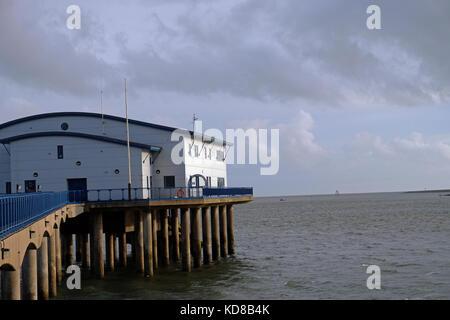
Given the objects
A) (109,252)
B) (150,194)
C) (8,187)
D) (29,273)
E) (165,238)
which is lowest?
(109,252)

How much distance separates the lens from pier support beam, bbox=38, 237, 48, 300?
22.3 meters

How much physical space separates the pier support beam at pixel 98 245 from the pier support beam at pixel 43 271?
5934 mm

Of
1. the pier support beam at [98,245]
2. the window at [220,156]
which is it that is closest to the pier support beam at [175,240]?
the pier support beam at [98,245]

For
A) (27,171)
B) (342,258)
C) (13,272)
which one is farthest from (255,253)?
(13,272)

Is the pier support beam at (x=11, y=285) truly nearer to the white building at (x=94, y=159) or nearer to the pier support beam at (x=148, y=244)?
the pier support beam at (x=148, y=244)

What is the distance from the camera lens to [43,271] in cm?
2259

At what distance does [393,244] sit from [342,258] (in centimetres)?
1017

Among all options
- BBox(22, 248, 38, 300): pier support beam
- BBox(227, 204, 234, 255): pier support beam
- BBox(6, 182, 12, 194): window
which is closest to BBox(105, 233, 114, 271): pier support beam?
BBox(6, 182, 12, 194): window

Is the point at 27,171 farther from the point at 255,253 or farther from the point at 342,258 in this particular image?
the point at 342,258

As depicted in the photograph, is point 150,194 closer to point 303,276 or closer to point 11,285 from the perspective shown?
point 303,276

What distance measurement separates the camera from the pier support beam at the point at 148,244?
2934 cm

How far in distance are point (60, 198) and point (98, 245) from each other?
13.7 feet

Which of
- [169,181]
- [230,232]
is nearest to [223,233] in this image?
[230,232]
